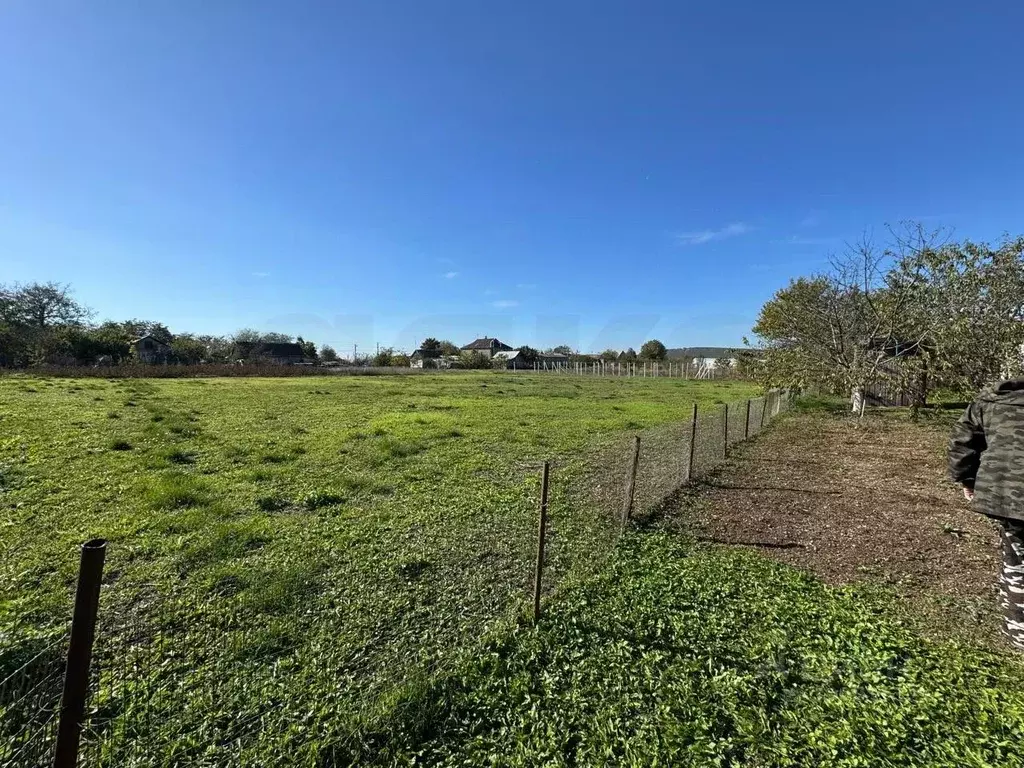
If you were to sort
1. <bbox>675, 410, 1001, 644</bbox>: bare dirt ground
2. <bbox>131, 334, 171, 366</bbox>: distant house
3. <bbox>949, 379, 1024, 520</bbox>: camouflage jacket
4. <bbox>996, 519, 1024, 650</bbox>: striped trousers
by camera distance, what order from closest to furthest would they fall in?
<bbox>949, 379, 1024, 520</bbox>: camouflage jacket
<bbox>996, 519, 1024, 650</bbox>: striped trousers
<bbox>675, 410, 1001, 644</bbox>: bare dirt ground
<bbox>131, 334, 171, 366</bbox>: distant house

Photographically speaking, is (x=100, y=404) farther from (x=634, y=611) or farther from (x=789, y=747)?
(x=789, y=747)

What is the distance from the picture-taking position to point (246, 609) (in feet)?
11.1

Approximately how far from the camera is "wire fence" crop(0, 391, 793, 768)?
215 cm

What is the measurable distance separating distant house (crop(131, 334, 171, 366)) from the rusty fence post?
6041cm

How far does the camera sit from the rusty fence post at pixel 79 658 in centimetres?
147

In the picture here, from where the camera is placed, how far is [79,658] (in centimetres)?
151

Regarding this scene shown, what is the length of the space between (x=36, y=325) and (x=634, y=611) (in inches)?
2253

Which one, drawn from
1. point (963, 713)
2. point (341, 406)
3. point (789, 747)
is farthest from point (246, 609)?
point (341, 406)

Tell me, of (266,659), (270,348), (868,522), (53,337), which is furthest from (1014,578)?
(270,348)

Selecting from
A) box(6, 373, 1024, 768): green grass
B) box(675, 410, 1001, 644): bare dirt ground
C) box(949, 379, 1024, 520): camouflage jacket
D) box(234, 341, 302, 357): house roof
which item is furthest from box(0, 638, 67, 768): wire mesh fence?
box(234, 341, 302, 357): house roof

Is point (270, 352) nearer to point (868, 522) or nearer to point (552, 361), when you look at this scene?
point (552, 361)

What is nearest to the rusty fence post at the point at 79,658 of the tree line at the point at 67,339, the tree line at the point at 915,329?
the tree line at the point at 915,329

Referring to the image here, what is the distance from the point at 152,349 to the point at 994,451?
66.4 meters

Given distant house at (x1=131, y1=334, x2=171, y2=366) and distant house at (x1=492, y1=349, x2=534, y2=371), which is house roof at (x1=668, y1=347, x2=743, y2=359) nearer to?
distant house at (x1=492, y1=349, x2=534, y2=371)
